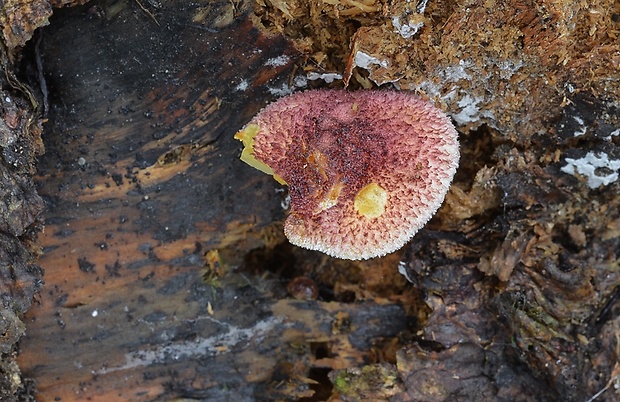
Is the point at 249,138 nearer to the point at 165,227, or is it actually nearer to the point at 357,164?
the point at 357,164

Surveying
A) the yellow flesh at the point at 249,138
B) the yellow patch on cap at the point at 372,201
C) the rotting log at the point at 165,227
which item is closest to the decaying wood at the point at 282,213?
the rotting log at the point at 165,227

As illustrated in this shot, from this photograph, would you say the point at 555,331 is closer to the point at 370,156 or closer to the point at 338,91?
the point at 370,156

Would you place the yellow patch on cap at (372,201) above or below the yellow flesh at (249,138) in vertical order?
below

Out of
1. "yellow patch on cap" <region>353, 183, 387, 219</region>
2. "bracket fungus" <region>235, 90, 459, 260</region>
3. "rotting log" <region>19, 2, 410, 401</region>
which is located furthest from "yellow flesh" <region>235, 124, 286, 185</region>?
"yellow patch on cap" <region>353, 183, 387, 219</region>

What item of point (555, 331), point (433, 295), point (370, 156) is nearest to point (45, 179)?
point (370, 156)

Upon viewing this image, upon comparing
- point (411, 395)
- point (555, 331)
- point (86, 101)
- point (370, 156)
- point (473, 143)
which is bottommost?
point (411, 395)

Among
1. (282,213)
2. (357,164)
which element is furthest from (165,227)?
(357,164)

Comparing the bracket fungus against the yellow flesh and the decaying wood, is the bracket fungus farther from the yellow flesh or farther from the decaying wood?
the decaying wood

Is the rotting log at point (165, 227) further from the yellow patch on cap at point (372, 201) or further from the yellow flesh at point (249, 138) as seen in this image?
the yellow patch on cap at point (372, 201)
